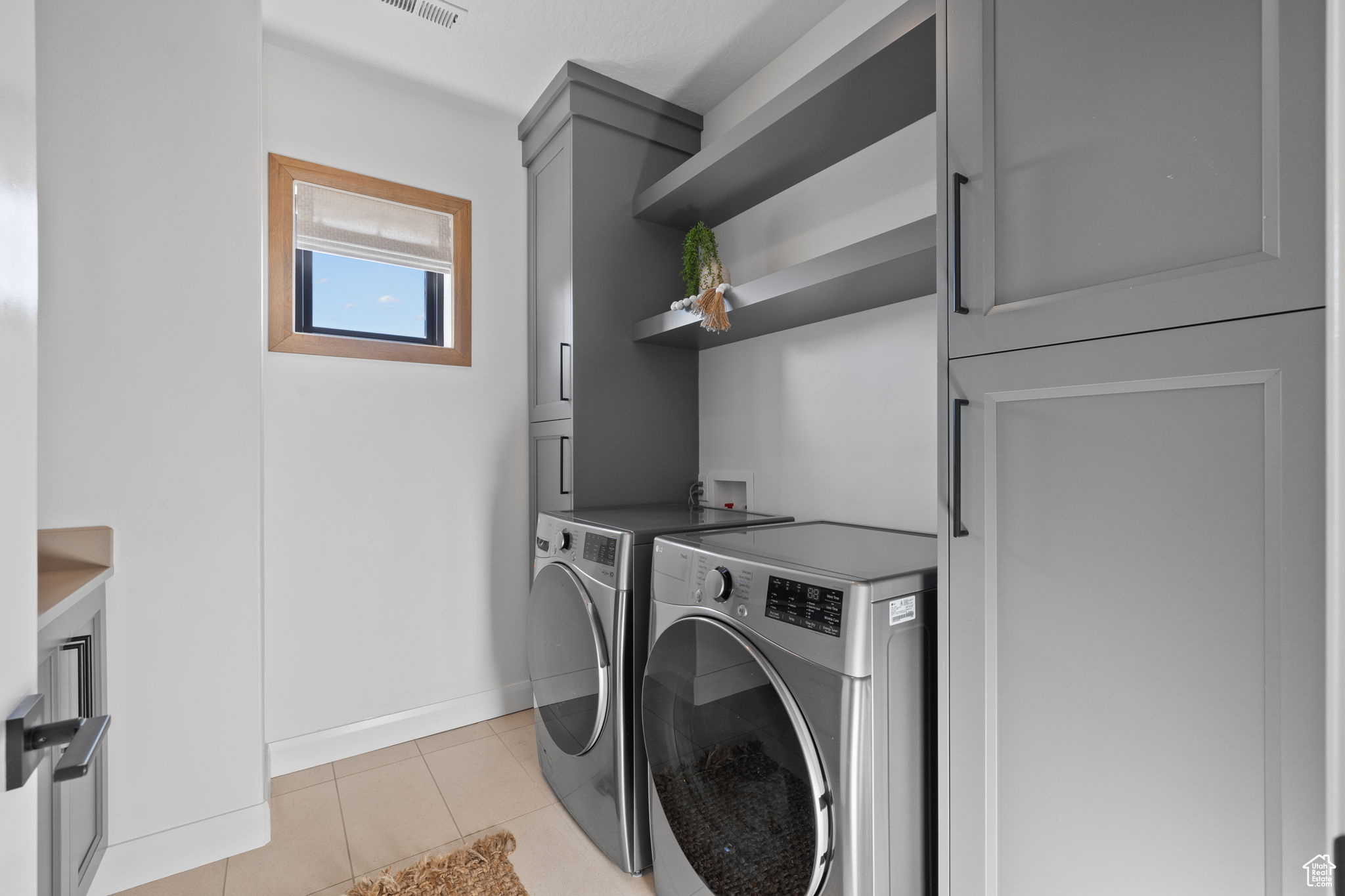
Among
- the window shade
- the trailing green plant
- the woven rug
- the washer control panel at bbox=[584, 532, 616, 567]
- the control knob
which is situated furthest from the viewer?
the window shade

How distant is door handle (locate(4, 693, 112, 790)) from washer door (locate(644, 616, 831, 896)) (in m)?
0.92

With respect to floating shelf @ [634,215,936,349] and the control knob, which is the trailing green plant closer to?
floating shelf @ [634,215,936,349]

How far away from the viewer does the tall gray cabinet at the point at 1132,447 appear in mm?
674

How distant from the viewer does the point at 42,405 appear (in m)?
1.50

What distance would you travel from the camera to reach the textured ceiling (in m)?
1.94

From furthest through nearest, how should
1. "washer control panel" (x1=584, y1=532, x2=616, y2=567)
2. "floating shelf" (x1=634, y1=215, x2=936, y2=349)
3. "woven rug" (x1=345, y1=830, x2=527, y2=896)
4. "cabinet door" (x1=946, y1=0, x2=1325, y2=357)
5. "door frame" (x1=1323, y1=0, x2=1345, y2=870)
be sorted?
"washer control panel" (x1=584, y1=532, x2=616, y2=567) < "woven rug" (x1=345, y1=830, x2=527, y2=896) < "floating shelf" (x1=634, y1=215, x2=936, y2=349) < "cabinet door" (x1=946, y1=0, x2=1325, y2=357) < "door frame" (x1=1323, y1=0, x2=1345, y2=870)

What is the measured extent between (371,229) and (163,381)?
0.99 meters

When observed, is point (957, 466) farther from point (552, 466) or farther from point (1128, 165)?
point (552, 466)

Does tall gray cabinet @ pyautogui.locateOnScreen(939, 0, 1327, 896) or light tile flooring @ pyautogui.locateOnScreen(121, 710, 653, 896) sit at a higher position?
tall gray cabinet @ pyautogui.locateOnScreen(939, 0, 1327, 896)

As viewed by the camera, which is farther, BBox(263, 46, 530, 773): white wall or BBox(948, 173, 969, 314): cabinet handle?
BBox(263, 46, 530, 773): white wall

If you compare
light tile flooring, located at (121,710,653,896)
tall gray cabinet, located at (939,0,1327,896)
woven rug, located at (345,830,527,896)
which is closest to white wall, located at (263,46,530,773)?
light tile flooring, located at (121,710,653,896)

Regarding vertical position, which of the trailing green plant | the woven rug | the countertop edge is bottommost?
the woven rug

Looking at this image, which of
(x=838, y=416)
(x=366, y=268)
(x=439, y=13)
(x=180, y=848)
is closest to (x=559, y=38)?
(x=439, y=13)

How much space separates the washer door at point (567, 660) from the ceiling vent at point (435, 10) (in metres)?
1.83
